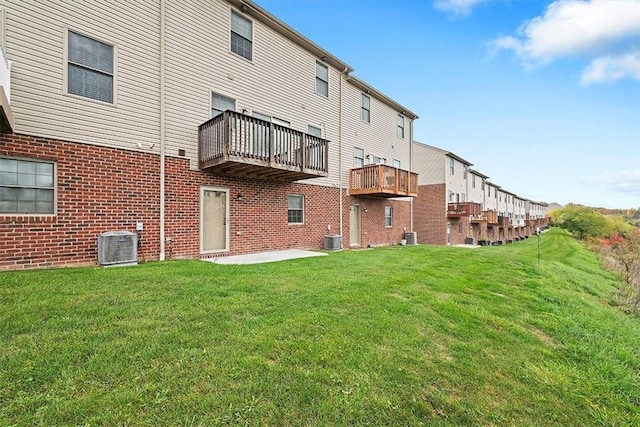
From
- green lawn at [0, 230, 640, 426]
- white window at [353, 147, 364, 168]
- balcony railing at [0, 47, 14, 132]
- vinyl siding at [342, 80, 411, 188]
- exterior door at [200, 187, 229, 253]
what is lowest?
green lawn at [0, 230, 640, 426]

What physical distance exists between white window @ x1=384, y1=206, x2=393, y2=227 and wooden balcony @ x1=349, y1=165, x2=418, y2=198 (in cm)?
211

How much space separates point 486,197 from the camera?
113 ft

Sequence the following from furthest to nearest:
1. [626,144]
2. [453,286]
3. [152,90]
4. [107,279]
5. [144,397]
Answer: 1. [626,144]
2. [152,90]
3. [453,286]
4. [107,279]
5. [144,397]

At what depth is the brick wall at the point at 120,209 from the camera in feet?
19.2

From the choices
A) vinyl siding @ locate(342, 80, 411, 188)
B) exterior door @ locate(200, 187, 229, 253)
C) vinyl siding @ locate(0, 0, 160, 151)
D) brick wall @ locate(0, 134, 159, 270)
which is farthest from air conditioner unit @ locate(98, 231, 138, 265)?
vinyl siding @ locate(342, 80, 411, 188)

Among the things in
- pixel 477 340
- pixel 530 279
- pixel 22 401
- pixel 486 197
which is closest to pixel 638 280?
pixel 530 279

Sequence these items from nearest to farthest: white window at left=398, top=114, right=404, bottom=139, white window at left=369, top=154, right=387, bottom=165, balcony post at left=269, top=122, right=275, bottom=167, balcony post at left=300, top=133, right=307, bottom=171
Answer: balcony post at left=269, top=122, right=275, bottom=167
balcony post at left=300, top=133, right=307, bottom=171
white window at left=369, top=154, right=387, bottom=165
white window at left=398, top=114, right=404, bottom=139

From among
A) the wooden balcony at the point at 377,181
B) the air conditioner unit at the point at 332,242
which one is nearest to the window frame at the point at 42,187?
the air conditioner unit at the point at 332,242

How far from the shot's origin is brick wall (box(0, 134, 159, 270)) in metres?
5.73

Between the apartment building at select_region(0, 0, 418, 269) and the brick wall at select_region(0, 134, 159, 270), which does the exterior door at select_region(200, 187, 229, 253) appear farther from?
the brick wall at select_region(0, 134, 159, 270)

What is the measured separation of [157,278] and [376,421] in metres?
4.56

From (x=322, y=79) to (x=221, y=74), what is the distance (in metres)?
5.12

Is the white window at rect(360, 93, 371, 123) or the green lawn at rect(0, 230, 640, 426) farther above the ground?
the white window at rect(360, 93, 371, 123)

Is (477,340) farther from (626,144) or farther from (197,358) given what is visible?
(626,144)
